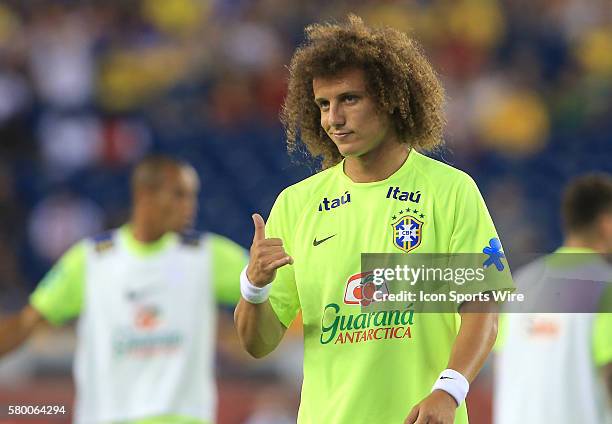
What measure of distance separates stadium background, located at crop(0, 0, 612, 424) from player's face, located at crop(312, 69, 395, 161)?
7.46m

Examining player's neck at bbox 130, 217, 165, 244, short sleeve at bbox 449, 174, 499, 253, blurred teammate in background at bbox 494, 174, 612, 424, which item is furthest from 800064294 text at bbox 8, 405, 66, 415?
short sleeve at bbox 449, 174, 499, 253

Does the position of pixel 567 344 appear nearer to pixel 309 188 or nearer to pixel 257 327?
pixel 309 188

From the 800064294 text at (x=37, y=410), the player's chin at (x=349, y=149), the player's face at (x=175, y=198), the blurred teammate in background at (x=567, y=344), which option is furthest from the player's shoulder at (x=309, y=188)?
the 800064294 text at (x=37, y=410)

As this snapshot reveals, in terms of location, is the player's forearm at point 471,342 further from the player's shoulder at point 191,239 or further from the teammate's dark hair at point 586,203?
the player's shoulder at point 191,239

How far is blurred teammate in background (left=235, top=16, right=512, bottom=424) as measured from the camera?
377cm

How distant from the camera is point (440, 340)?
3805 millimetres

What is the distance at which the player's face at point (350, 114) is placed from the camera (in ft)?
12.5

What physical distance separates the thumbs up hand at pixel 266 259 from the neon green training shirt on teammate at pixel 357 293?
0.74 feet

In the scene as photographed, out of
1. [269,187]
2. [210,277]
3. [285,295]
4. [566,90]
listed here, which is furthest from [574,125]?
[285,295]

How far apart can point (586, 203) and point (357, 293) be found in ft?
7.79

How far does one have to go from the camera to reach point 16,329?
604 centimetres

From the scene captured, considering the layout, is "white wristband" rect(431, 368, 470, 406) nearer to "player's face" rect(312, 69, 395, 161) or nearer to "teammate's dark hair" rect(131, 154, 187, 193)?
"player's face" rect(312, 69, 395, 161)

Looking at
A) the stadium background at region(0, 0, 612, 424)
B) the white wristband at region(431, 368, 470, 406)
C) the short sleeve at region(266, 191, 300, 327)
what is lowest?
the white wristband at region(431, 368, 470, 406)

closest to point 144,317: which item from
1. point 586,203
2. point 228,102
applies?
point 586,203
